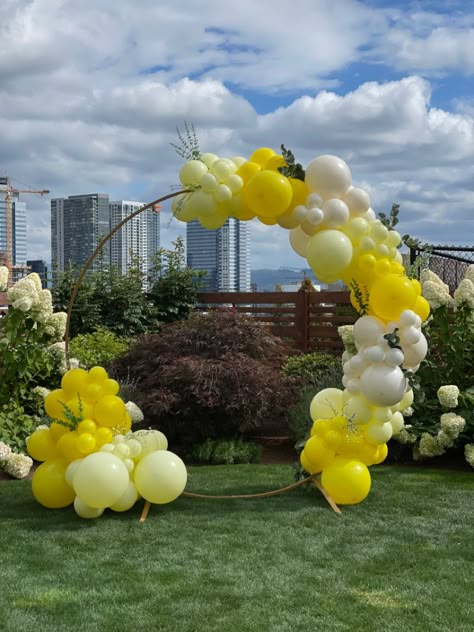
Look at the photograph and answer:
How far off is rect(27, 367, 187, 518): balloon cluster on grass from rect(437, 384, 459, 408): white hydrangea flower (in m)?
2.82

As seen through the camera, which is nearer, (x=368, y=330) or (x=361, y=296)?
(x=368, y=330)

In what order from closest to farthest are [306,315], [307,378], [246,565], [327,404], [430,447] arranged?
1. [246,565]
2. [327,404]
3. [430,447]
4. [307,378]
5. [306,315]

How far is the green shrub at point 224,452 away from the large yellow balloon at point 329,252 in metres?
2.77

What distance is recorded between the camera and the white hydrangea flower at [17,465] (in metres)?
6.72

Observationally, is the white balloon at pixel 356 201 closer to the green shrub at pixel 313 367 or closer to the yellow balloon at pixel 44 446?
the yellow balloon at pixel 44 446

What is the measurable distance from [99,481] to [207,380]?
251cm

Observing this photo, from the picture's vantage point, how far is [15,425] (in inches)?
286

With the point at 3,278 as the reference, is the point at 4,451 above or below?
below

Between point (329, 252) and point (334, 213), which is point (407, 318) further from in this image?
point (334, 213)

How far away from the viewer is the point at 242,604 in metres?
3.87

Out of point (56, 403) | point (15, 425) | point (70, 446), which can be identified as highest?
point (56, 403)

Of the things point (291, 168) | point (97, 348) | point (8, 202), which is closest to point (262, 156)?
point (291, 168)

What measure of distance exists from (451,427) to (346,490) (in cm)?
191

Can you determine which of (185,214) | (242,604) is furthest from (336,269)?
(242,604)
